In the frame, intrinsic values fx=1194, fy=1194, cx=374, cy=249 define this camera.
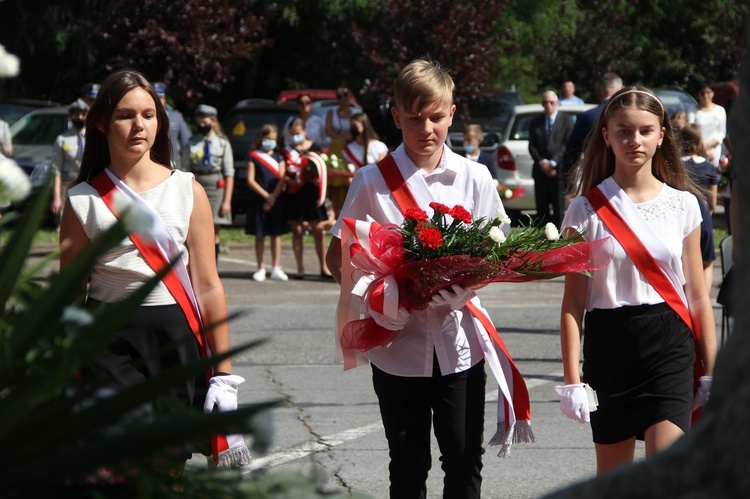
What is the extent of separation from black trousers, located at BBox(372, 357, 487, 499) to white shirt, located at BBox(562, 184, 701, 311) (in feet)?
1.98

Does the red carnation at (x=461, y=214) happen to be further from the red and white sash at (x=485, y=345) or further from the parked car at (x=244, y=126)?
the parked car at (x=244, y=126)

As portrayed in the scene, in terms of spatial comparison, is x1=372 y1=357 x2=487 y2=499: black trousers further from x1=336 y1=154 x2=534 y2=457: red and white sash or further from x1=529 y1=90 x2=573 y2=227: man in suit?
x1=529 y1=90 x2=573 y2=227: man in suit

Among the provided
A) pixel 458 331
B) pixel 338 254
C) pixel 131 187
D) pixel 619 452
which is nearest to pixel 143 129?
pixel 131 187

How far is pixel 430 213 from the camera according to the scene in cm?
421

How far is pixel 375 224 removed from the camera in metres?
4.03

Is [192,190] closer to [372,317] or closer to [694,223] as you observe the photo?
[372,317]

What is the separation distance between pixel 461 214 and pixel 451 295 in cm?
27

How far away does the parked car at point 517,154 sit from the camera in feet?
59.9

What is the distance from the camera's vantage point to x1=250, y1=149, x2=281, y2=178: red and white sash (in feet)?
45.2

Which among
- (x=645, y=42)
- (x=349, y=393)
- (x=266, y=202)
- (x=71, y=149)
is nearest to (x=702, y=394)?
(x=349, y=393)

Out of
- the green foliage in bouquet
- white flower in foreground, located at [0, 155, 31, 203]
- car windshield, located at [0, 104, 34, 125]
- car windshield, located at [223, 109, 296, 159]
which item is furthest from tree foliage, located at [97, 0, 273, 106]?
the green foliage in bouquet

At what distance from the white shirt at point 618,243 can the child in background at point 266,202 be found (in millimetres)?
9235

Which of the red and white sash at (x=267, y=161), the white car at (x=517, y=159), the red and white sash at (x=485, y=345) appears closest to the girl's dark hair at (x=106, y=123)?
the red and white sash at (x=485, y=345)

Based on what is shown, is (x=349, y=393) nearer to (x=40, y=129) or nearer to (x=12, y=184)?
(x=12, y=184)
